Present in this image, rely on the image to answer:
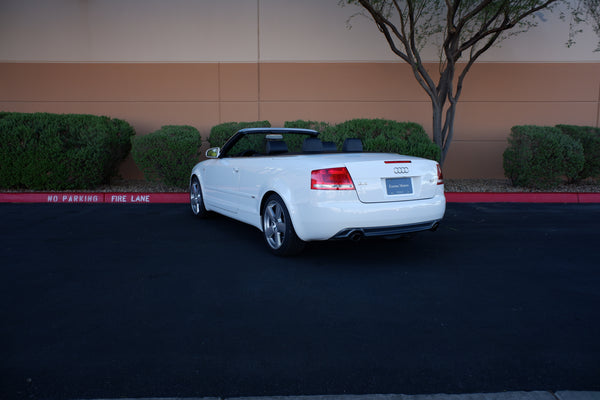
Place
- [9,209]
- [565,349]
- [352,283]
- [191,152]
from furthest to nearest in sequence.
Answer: [191,152]
[9,209]
[352,283]
[565,349]

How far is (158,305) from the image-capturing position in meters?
3.76

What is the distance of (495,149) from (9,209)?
1146 centimetres

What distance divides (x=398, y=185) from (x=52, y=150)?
26.2 feet

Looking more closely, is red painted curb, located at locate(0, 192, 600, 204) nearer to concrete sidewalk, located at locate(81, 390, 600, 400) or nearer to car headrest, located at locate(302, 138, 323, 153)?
car headrest, located at locate(302, 138, 323, 153)

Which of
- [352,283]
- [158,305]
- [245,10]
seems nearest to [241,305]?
[158,305]

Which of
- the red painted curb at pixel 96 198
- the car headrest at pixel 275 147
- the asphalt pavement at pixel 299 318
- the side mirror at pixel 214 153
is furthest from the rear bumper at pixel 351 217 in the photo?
the red painted curb at pixel 96 198

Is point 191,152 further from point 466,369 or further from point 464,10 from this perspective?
point 466,369

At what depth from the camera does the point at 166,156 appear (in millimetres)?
9852

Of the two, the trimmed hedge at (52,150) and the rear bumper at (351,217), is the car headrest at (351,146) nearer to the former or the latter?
the rear bumper at (351,217)

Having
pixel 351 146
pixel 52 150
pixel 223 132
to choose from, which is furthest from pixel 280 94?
pixel 351 146

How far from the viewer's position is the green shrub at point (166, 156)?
982cm

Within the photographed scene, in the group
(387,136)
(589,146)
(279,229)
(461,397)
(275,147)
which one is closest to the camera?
(461,397)

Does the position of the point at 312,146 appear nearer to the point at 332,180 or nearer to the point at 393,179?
the point at 332,180

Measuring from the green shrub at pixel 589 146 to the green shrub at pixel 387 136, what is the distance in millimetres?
3445
